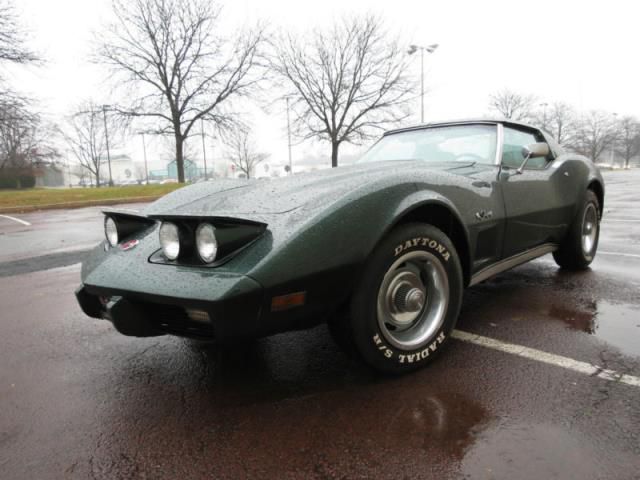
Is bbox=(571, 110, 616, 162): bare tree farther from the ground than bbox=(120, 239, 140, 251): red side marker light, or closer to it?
farther from the ground

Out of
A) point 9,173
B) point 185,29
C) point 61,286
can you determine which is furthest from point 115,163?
point 61,286

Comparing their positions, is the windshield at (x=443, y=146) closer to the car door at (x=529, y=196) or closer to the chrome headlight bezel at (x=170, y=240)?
the car door at (x=529, y=196)

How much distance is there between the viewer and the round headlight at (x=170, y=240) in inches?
73.1

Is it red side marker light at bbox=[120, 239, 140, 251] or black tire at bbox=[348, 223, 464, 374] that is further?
red side marker light at bbox=[120, 239, 140, 251]

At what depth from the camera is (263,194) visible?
7.32 ft

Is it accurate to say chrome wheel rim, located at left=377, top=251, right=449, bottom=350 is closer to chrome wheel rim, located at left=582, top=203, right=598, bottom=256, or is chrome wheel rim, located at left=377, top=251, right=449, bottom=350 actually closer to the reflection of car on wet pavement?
the reflection of car on wet pavement

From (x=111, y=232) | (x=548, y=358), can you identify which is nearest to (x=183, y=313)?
(x=111, y=232)

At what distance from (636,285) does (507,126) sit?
173 cm

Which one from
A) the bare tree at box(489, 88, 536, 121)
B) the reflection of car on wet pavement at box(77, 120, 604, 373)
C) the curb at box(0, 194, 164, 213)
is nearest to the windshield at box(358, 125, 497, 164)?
the reflection of car on wet pavement at box(77, 120, 604, 373)

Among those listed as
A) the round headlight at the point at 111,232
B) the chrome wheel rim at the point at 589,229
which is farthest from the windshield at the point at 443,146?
the round headlight at the point at 111,232

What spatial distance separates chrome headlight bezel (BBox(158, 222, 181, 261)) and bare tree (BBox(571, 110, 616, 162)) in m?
69.6

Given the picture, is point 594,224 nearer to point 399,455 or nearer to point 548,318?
point 548,318

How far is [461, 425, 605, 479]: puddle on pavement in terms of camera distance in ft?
4.81

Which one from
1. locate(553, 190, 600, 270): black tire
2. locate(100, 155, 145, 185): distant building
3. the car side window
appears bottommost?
locate(553, 190, 600, 270): black tire
